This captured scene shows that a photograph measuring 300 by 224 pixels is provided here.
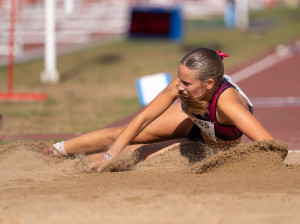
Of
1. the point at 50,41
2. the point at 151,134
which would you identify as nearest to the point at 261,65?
the point at 50,41

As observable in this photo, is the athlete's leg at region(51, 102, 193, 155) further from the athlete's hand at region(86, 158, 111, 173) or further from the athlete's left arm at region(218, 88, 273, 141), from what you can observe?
the athlete's left arm at region(218, 88, 273, 141)

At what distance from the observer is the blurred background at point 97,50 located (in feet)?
30.8

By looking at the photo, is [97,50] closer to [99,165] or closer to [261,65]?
[261,65]

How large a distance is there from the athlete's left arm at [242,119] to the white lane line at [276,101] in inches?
192

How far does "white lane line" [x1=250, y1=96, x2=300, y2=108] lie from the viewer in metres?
9.39

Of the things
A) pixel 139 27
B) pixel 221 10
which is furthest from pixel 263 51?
pixel 221 10

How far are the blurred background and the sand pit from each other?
264 cm

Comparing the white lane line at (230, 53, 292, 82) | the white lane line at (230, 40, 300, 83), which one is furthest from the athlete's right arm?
the white lane line at (230, 53, 292, 82)

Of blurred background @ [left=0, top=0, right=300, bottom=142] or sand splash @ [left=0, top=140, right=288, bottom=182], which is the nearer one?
sand splash @ [left=0, top=140, right=288, bottom=182]

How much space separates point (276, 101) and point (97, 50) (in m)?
10.4

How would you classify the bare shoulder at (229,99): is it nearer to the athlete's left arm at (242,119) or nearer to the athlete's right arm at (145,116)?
the athlete's left arm at (242,119)

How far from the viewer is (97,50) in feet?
63.5

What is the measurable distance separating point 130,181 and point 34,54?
14766 millimetres

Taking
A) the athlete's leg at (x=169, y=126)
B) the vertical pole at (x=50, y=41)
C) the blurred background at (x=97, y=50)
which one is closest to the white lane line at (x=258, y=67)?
the blurred background at (x=97, y=50)
